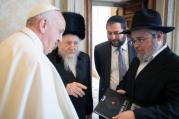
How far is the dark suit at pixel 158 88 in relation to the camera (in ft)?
4.63

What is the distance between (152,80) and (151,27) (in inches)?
14.8

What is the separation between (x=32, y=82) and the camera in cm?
107

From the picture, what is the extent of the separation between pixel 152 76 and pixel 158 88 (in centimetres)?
10

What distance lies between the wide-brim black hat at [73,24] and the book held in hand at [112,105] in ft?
2.52

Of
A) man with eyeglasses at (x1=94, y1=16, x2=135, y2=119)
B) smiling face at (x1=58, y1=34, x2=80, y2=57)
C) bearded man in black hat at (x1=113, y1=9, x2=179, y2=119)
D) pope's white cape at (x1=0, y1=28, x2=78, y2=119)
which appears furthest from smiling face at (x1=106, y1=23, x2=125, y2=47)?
pope's white cape at (x1=0, y1=28, x2=78, y2=119)

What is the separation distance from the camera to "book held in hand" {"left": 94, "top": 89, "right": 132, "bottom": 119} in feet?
5.31

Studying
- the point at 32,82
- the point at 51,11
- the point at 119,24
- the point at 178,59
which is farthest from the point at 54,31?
the point at 119,24

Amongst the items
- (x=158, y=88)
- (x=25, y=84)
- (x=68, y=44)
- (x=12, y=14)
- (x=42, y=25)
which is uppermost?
(x=12, y=14)

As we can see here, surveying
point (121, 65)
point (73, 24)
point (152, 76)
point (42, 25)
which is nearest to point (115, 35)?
point (121, 65)

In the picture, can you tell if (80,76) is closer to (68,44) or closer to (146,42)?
(68,44)

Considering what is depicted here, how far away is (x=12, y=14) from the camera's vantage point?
2281 mm

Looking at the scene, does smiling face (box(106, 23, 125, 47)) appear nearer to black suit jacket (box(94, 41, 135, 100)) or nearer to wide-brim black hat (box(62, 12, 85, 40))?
black suit jacket (box(94, 41, 135, 100))

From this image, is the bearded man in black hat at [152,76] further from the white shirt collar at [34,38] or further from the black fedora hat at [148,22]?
the white shirt collar at [34,38]

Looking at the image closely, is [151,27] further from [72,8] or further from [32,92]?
[72,8]
